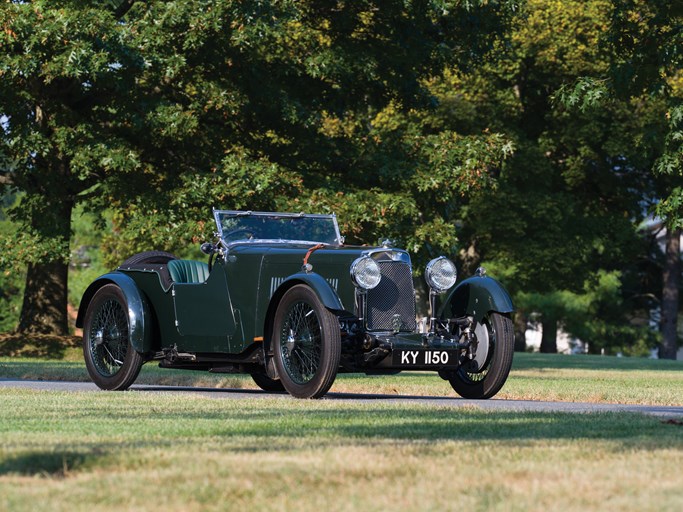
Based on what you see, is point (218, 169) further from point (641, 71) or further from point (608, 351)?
point (608, 351)

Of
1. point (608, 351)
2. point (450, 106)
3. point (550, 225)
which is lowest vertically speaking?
point (608, 351)

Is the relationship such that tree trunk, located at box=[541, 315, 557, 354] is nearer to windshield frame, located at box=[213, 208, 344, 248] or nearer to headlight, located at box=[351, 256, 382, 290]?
windshield frame, located at box=[213, 208, 344, 248]

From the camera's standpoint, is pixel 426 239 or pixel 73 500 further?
pixel 426 239

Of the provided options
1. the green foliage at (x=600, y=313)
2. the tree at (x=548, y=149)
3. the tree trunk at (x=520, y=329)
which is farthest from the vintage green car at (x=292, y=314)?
the tree trunk at (x=520, y=329)

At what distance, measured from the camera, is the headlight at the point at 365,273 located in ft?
37.7

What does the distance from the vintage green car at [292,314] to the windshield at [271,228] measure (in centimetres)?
1

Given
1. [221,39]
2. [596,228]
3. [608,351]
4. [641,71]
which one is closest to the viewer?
[641,71]

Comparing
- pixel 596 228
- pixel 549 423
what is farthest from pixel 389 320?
pixel 596 228

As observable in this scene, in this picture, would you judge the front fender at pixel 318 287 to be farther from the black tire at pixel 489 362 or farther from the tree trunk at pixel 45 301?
the tree trunk at pixel 45 301

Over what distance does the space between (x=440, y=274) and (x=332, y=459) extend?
6.21 m

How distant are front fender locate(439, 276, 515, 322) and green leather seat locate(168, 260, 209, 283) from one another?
8.28 ft

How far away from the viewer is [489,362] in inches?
486

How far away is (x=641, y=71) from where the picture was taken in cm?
2098

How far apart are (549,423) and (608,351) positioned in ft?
186
